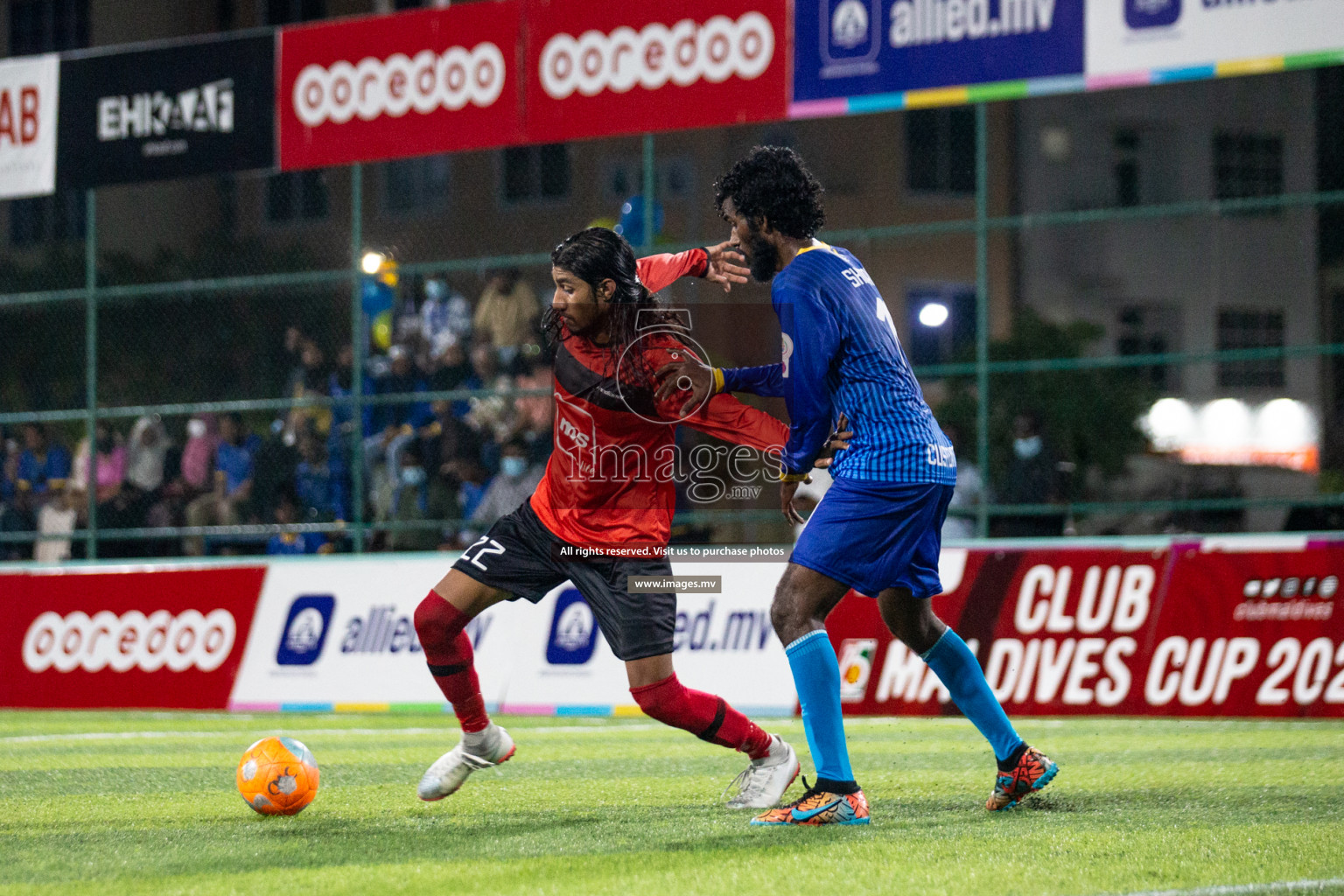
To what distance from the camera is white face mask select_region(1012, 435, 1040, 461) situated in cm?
1495

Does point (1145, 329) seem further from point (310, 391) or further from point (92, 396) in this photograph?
point (92, 396)

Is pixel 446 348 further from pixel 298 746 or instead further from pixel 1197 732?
pixel 298 746

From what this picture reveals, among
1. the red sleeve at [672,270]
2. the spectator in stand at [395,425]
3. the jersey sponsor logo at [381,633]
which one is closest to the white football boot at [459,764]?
the red sleeve at [672,270]

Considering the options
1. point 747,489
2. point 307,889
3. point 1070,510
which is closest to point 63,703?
point 747,489

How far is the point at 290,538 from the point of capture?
14.9m

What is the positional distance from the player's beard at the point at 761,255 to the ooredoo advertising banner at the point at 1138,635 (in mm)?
5679

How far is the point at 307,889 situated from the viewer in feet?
16.2

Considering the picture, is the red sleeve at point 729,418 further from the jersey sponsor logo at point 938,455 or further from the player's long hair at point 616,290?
the jersey sponsor logo at point 938,455

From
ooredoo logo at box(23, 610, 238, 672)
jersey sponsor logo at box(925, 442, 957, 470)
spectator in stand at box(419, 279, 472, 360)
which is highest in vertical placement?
spectator in stand at box(419, 279, 472, 360)

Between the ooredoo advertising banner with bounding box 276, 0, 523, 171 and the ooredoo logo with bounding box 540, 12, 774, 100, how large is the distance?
1.43ft

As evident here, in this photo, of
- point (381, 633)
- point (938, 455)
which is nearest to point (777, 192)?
point (938, 455)

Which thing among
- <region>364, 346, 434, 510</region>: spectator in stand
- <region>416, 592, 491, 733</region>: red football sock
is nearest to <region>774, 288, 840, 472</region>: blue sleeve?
<region>416, 592, 491, 733</region>: red football sock

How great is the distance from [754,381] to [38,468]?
12190 mm

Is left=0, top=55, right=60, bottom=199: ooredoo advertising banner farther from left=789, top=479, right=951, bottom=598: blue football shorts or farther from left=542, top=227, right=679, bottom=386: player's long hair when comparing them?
left=789, top=479, right=951, bottom=598: blue football shorts
